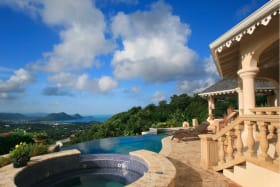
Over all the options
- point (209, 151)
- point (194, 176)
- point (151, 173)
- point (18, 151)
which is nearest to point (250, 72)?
point (209, 151)

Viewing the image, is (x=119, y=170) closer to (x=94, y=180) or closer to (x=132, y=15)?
(x=94, y=180)

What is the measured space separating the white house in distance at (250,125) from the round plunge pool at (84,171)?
2595 mm

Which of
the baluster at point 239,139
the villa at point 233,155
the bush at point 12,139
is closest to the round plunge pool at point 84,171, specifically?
the villa at point 233,155

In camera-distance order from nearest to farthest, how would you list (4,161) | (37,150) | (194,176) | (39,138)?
(194,176), (4,161), (37,150), (39,138)

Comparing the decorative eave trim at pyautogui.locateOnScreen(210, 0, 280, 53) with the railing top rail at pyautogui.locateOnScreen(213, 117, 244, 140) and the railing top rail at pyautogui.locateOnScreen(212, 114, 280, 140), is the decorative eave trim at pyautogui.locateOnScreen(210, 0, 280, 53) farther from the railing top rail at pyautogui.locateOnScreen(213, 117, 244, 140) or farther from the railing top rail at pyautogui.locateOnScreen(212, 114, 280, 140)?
the railing top rail at pyautogui.locateOnScreen(213, 117, 244, 140)

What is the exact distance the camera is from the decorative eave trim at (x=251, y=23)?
164 inches

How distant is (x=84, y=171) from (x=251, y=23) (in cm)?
783

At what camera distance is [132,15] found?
1379 cm

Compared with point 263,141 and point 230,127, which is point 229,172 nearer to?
point 230,127

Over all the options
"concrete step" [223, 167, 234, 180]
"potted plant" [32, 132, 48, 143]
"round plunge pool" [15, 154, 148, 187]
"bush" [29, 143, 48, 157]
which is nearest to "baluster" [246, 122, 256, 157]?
"concrete step" [223, 167, 234, 180]

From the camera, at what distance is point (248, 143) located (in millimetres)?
4996

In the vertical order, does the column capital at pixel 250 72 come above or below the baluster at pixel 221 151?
above

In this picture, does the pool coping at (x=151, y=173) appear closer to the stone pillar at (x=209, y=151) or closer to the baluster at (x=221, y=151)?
the stone pillar at (x=209, y=151)

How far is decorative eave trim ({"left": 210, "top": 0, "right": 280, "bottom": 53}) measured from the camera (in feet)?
13.6
